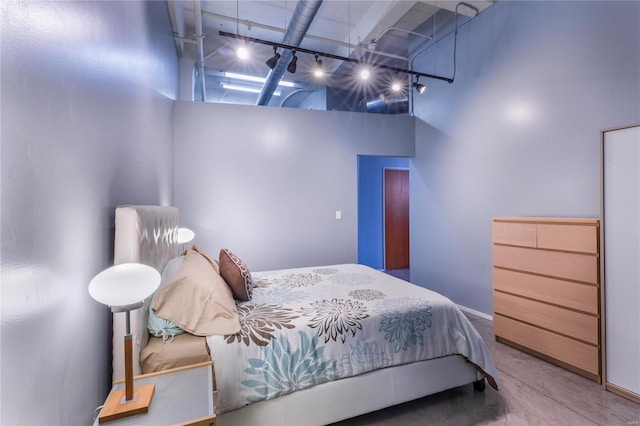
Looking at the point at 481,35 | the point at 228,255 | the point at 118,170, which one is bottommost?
the point at 228,255

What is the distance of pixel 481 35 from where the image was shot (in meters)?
3.42

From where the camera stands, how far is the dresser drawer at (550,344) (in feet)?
7.16

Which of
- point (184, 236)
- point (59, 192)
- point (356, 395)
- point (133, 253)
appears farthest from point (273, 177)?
point (59, 192)

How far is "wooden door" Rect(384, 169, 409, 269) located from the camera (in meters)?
5.86

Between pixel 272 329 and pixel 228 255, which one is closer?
pixel 272 329

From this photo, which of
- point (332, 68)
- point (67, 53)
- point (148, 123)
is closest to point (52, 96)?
point (67, 53)

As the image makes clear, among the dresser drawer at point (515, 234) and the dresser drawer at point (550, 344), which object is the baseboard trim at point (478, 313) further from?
the dresser drawer at point (515, 234)

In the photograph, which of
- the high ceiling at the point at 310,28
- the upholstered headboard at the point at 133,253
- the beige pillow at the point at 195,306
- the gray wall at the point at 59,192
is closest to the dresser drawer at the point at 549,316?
the beige pillow at the point at 195,306

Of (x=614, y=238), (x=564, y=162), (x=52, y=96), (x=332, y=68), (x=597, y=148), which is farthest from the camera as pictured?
(x=332, y=68)

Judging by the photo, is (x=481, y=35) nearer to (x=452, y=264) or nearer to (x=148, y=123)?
(x=452, y=264)

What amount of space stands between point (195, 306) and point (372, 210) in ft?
14.9

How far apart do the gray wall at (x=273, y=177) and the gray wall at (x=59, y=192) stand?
6.39 ft

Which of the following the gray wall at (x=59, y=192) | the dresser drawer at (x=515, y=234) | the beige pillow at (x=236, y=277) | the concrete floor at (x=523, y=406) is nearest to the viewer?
the gray wall at (x=59, y=192)

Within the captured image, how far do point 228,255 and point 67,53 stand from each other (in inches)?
57.4
